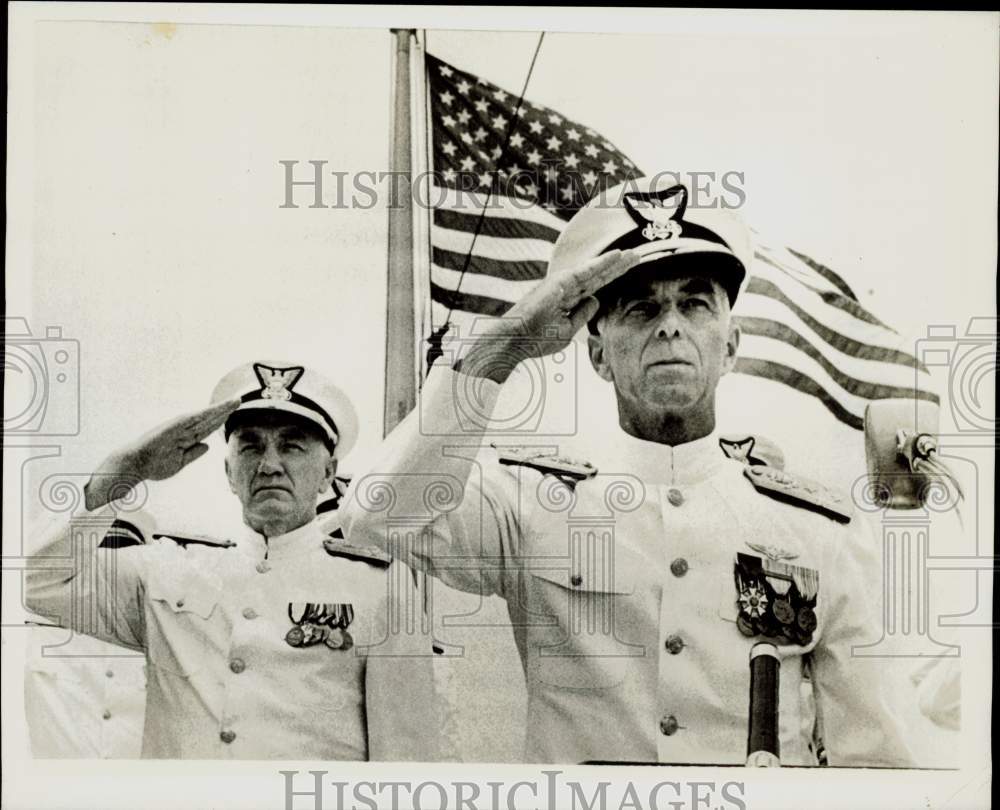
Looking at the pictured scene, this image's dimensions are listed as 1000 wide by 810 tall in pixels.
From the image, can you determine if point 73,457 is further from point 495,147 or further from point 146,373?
point 495,147

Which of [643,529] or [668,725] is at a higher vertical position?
[643,529]

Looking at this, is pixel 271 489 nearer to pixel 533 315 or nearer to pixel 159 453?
pixel 159 453

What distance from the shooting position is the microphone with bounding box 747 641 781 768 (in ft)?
10.9

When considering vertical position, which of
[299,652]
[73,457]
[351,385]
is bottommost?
[299,652]

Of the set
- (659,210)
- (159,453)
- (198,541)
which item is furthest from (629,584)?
(159,453)

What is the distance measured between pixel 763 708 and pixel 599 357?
1.07 meters

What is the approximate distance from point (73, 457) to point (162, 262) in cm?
60

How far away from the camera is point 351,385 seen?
338 centimetres

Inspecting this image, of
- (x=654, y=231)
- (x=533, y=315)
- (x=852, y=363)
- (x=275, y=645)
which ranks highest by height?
(x=654, y=231)

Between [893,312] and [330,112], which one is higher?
[330,112]

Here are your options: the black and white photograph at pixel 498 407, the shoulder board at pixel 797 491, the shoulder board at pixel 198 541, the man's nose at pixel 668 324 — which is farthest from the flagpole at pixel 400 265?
the shoulder board at pixel 797 491

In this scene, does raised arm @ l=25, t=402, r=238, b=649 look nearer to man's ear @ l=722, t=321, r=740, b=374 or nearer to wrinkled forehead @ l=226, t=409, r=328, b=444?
wrinkled forehead @ l=226, t=409, r=328, b=444

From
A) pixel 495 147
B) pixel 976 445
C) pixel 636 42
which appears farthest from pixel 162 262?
pixel 976 445

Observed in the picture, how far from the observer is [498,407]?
3.38 metres
